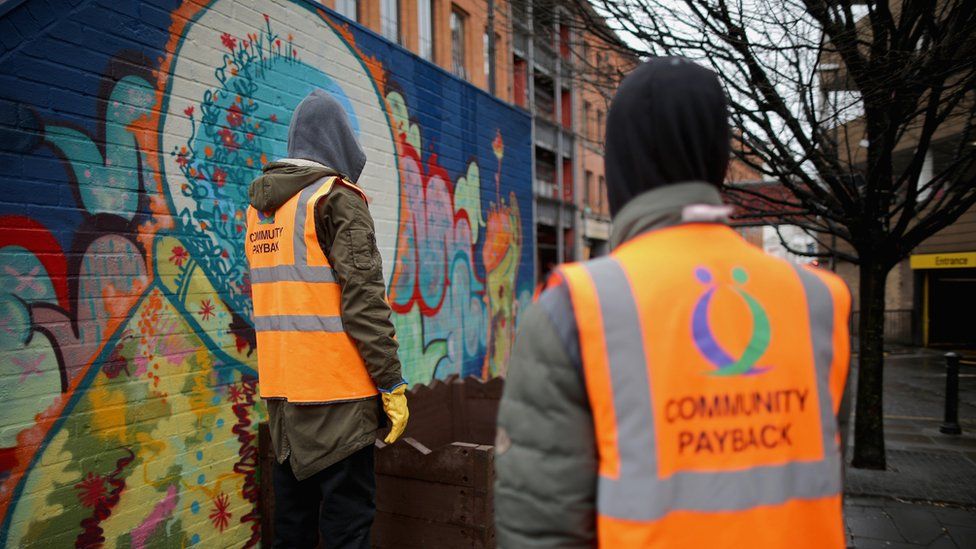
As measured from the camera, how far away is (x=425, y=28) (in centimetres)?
1148

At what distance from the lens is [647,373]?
116cm

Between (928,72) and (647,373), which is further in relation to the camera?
(928,72)

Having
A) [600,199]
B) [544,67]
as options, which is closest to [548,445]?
[544,67]

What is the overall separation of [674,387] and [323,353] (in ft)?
5.54

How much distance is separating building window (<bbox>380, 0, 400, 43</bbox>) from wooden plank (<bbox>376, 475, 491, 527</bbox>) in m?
7.98

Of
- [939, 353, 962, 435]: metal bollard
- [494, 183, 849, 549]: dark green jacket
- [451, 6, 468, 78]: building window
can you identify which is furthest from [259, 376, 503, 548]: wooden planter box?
[451, 6, 468, 78]: building window

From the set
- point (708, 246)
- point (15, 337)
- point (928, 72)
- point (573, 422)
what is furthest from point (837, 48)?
point (15, 337)

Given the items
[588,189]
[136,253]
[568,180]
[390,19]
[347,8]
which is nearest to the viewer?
[136,253]

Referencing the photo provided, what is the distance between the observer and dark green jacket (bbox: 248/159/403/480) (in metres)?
2.45

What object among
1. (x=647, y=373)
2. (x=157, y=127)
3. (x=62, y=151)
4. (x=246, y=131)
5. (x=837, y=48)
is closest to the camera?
(x=647, y=373)

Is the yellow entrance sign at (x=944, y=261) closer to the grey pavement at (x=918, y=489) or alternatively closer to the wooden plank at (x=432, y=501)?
the grey pavement at (x=918, y=489)

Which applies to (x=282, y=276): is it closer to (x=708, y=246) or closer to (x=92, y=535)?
(x=92, y=535)

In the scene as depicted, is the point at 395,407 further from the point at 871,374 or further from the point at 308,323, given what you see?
the point at 871,374

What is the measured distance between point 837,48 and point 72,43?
16.0ft
